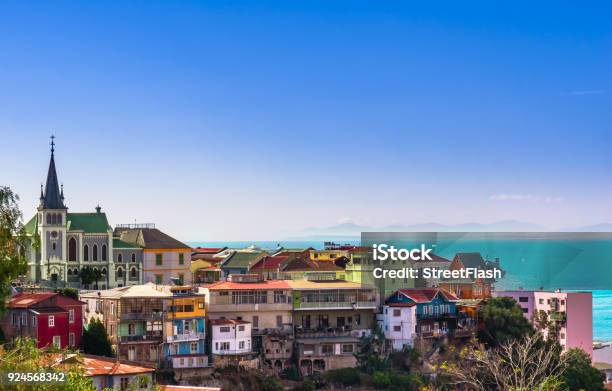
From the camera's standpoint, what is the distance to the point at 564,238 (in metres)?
62.1

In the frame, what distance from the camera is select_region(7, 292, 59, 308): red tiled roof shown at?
39.5 meters

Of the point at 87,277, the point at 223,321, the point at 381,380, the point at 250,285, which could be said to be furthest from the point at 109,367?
the point at 87,277

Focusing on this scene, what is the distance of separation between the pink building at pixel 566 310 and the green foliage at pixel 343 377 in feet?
44.7

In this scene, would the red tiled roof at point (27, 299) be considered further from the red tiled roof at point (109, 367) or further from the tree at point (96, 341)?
the red tiled roof at point (109, 367)

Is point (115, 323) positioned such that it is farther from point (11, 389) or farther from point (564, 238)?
point (564, 238)

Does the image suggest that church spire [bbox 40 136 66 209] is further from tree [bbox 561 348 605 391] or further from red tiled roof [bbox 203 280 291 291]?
tree [bbox 561 348 605 391]

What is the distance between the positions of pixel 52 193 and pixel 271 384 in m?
20.5

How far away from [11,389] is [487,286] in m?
42.0

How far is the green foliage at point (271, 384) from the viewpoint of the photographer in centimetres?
4107

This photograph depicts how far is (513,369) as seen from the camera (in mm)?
23578

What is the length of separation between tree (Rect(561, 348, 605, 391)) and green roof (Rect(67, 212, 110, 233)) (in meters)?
26.2

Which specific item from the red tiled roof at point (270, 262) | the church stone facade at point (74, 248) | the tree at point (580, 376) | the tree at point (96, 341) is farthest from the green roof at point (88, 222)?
the tree at point (580, 376)

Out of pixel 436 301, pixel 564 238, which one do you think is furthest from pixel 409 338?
pixel 564 238

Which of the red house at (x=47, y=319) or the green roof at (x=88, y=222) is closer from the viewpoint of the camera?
the red house at (x=47, y=319)
